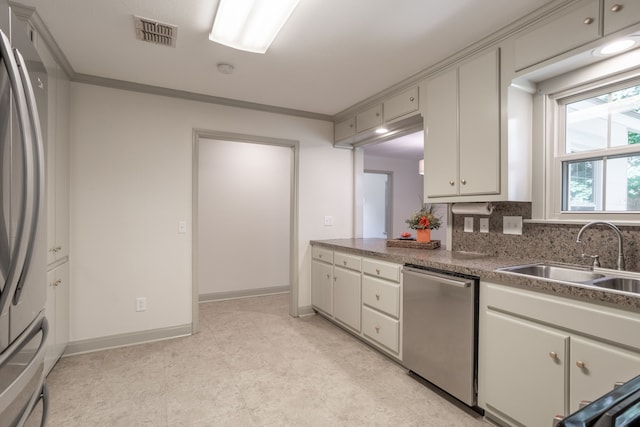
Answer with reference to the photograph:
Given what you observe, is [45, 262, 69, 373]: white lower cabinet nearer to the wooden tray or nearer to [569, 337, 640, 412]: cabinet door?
the wooden tray

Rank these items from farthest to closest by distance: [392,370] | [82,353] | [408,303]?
1. [82,353]
2. [392,370]
3. [408,303]

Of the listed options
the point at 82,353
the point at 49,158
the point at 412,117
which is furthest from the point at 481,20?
the point at 82,353

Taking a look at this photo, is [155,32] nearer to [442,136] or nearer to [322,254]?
[442,136]

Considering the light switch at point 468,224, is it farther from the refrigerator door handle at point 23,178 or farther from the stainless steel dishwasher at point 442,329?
the refrigerator door handle at point 23,178

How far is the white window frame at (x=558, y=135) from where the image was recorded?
1.82 meters

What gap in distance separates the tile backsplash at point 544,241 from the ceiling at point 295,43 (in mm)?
1256

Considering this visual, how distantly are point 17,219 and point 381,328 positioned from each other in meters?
2.35

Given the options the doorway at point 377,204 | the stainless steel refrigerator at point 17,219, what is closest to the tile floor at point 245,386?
the stainless steel refrigerator at point 17,219

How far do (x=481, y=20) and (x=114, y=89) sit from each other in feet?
9.69

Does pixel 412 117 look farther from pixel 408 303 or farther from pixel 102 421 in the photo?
pixel 102 421

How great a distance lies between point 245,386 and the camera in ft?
7.18

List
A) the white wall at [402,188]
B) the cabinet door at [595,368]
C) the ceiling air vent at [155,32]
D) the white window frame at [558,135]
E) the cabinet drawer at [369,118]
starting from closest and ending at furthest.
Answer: the cabinet door at [595,368] < the white window frame at [558,135] < the ceiling air vent at [155,32] < the cabinet drawer at [369,118] < the white wall at [402,188]

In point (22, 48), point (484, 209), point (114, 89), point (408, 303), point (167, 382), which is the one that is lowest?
point (167, 382)

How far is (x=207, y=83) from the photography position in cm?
291
